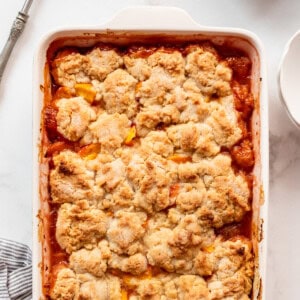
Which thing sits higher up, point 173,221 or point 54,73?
point 54,73

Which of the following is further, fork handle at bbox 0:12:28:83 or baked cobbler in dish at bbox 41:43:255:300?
fork handle at bbox 0:12:28:83

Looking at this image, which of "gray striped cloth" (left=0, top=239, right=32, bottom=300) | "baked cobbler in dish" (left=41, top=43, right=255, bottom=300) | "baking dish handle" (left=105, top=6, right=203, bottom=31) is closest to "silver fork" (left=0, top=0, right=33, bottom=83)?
"baked cobbler in dish" (left=41, top=43, right=255, bottom=300)

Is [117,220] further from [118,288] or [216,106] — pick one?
[216,106]

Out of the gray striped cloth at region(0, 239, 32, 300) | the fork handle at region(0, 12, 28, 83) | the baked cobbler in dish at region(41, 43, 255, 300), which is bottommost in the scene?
the gray striped cloth at region(0, 239, 32, 300)

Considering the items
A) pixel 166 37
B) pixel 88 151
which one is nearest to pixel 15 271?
pixel 88 151

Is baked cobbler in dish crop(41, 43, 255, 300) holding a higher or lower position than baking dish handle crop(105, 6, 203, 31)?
lower

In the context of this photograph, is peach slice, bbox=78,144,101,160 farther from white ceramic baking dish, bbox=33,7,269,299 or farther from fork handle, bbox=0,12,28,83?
fork handle, bbox=0,12,28,83

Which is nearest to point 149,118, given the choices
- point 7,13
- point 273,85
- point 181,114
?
point 181,114

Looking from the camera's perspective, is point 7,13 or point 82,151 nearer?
point 82,151
